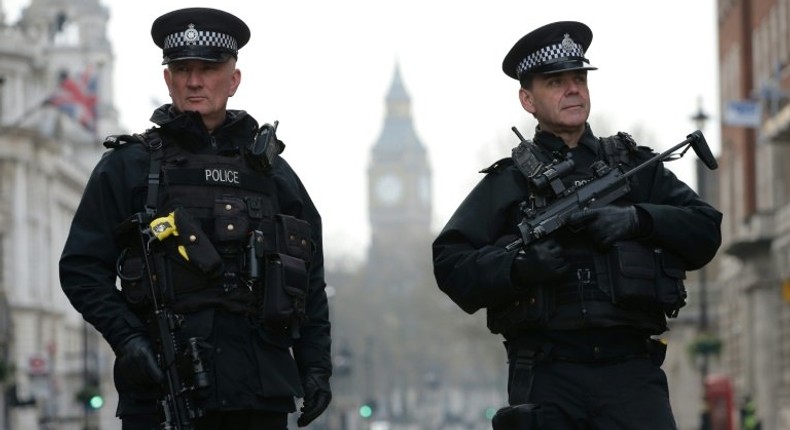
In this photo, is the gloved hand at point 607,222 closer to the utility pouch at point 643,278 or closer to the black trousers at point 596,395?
the utility pouch at point 643,278

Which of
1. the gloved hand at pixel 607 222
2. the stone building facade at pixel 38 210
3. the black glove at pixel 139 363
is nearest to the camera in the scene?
the black glove at pixel 139 363

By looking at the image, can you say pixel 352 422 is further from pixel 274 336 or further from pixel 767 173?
pixel 274 336

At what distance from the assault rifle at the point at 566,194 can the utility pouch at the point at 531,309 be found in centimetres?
20

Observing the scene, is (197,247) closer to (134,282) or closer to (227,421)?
(134,282)

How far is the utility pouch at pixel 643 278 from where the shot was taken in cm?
968

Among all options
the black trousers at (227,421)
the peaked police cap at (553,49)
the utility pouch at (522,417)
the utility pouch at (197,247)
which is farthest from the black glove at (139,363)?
the peaked police cap at (553,49)

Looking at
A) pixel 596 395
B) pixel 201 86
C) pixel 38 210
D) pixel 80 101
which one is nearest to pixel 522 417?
pixel 596 395

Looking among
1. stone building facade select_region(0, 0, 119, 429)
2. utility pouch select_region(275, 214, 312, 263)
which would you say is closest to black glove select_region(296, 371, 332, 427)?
utility pouch select_region(275, 214, 312, 263)

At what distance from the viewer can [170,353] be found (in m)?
9.34

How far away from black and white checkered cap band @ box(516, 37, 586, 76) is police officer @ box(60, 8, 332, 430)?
1139 mm

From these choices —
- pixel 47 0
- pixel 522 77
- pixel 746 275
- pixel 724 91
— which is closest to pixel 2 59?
pixel 47 0

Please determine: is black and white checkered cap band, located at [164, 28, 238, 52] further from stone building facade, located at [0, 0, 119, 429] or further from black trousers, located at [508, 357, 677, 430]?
stone building facade, located at [0, 0, 119, 429]

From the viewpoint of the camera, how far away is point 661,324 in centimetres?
991

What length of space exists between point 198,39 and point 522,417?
6.57ft
